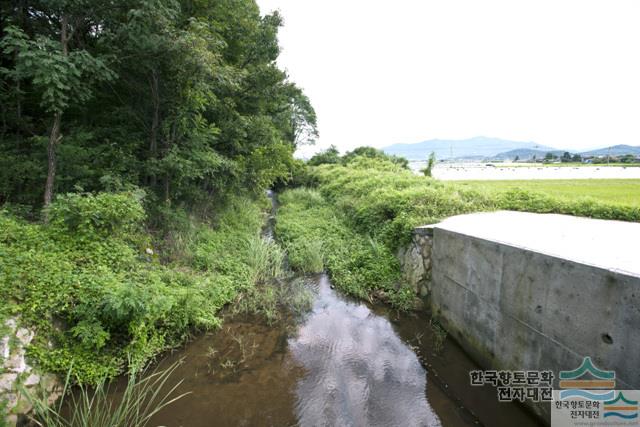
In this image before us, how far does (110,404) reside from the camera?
2.73 metres

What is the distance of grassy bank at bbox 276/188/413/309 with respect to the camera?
5.39m

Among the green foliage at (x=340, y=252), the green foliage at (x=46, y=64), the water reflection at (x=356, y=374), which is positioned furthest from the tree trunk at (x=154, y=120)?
the water reflection at (x=356, y=374)

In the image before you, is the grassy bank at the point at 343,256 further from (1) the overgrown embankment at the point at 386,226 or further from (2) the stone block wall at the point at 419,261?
(2) the stone block wall at the point at 419,261

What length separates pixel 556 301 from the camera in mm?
2498

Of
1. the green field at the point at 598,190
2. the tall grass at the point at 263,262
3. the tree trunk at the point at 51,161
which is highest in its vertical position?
the tree trunk at the point at 51,161

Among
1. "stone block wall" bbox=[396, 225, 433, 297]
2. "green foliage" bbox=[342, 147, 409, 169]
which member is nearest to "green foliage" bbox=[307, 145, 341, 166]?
"green foliage" bbox=[342, 147, 409, 169]

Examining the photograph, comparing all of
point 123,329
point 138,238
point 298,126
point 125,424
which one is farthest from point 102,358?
point 298,126

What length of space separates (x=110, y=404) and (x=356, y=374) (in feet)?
9.16

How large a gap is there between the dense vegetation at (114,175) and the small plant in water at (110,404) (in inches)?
8.9

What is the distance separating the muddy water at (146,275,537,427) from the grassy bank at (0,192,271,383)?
571 mm

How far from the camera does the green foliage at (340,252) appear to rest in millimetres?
5543

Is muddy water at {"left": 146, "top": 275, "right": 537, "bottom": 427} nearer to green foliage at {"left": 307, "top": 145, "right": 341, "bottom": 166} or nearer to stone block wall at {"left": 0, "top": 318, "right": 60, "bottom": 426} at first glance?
stone block wall at {"left": 0, "top": 318, "right": 60, "bottom": 426}

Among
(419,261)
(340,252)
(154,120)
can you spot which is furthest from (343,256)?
(154,120)

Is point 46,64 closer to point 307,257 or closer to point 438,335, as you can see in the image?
point 307,257
